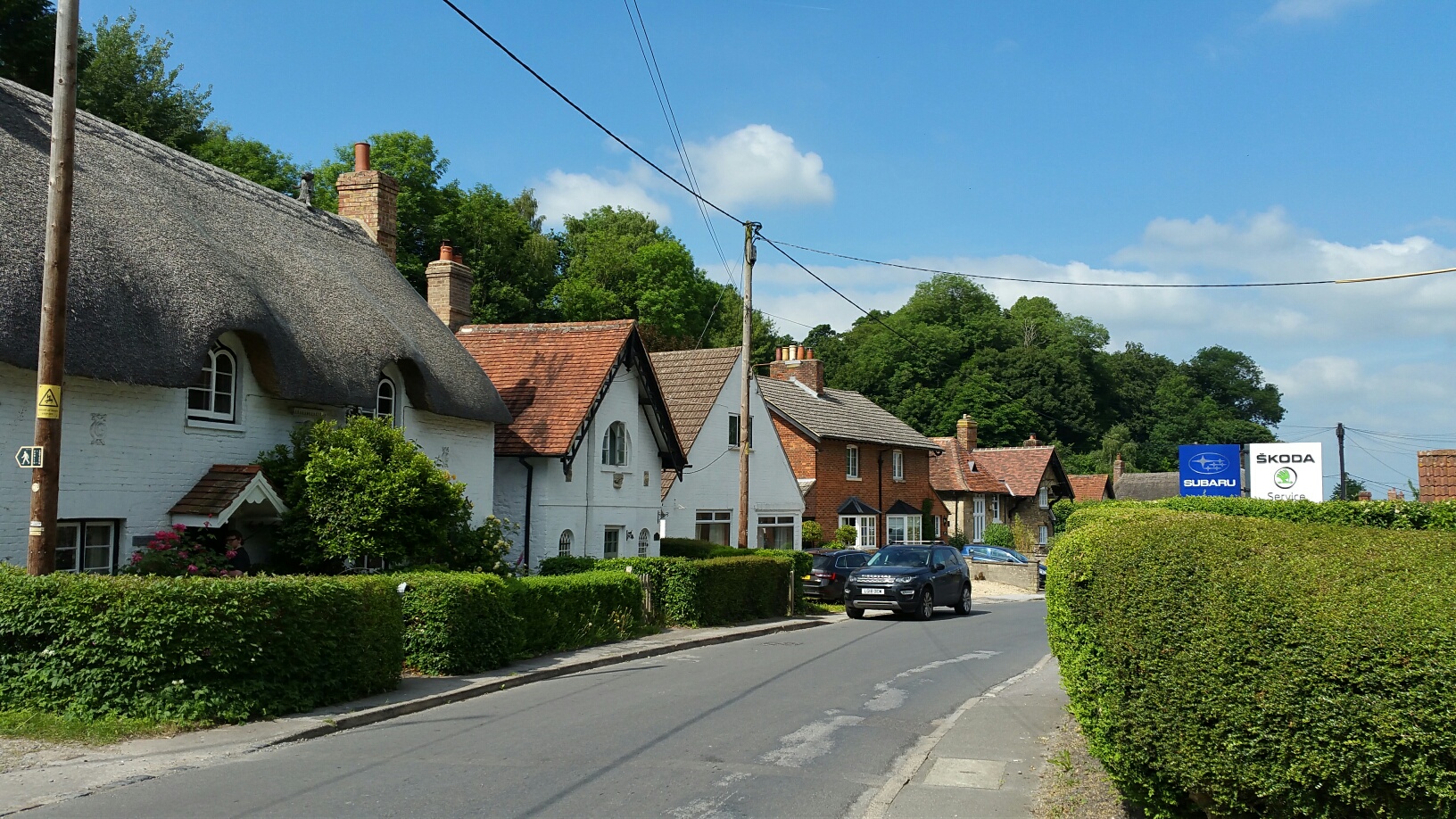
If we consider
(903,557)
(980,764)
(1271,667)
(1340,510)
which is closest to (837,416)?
(903,557)

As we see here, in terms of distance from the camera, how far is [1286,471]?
22.9 m

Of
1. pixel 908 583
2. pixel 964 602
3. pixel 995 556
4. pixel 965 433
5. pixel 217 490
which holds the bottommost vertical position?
pixel 964 602

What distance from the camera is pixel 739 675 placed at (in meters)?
15.0

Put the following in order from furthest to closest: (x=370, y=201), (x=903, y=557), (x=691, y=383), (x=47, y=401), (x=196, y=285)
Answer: (x=691, y=383), (x=903, y=557), (x=370, y=201), (x=196, y=285), (x=47, y=401)

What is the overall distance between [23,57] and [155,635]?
109ft

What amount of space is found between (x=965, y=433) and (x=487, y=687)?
154ft

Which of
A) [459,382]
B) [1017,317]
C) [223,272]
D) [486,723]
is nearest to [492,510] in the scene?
[459,382]

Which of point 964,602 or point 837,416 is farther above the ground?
point 837,416

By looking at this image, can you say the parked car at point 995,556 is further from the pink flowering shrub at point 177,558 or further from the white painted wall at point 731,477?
the pink flowering shrub at point 177,558

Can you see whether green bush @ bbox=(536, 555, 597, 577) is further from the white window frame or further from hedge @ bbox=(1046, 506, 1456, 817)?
hedge @ bbox=(1046, 506, 1456, 817)

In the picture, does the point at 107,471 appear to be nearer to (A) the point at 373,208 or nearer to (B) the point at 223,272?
(B) the point at 223,272

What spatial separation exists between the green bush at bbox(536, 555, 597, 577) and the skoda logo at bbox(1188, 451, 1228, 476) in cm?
1377

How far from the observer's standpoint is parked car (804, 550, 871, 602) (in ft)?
97.5

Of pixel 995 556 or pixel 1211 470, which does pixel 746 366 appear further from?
pixel 995 556
